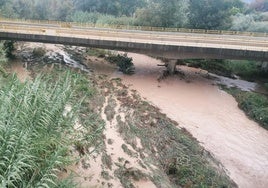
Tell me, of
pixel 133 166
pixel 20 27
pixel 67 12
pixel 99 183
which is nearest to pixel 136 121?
pixel 133 166

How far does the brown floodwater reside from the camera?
47.9 ft

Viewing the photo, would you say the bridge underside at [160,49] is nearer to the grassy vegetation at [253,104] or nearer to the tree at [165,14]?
the grassy vegetation at [253,104]

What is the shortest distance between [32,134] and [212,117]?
1371cm

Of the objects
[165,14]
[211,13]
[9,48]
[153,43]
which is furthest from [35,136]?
[211,13]

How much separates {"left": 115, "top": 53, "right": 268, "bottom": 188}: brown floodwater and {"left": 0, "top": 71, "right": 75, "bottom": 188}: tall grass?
8198 mm

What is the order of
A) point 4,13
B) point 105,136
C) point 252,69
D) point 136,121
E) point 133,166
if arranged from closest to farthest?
1. point 133,166
2. point 105,136
3. point 136,121
4. point 252,69
5. point 4,13

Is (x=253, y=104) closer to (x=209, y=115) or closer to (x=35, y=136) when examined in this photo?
(x=209, y=115)

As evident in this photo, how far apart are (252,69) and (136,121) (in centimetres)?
1733

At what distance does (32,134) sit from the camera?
8.42 m

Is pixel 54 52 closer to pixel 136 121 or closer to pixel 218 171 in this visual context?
pixel 136 121

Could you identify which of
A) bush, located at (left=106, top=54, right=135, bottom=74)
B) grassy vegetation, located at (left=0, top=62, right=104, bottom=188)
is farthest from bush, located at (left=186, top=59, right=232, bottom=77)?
grassy vegetation, located at (left=0, top=62, right=104, bottom=188)

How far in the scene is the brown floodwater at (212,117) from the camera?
14.6m

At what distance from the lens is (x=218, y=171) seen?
1345 cm

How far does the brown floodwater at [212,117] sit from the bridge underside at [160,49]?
1.99 m
